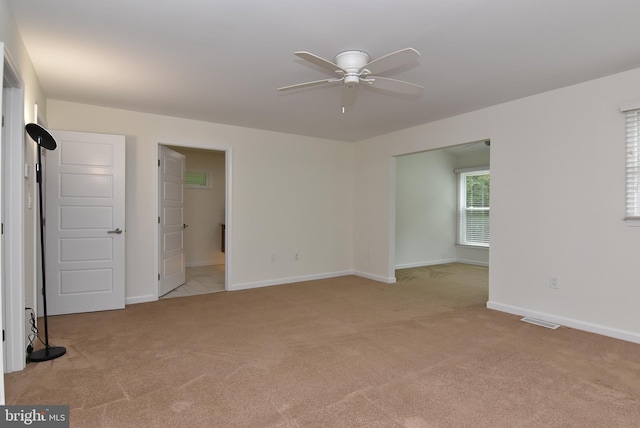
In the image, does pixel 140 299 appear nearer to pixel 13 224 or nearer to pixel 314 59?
pixel 13 224

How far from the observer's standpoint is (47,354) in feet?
8.96

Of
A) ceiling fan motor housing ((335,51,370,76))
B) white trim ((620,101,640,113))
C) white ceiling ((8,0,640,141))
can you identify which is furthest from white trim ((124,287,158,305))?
white trim ((620,101,640,113))

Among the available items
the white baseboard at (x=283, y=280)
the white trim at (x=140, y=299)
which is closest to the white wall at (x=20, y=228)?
the white trim at (x=140, y=299)

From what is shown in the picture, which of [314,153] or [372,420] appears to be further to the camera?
[314,153]

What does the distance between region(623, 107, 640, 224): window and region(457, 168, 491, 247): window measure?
4125mm

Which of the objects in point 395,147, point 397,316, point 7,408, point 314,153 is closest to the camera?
point 7,408

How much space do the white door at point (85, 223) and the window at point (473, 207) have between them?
6504mm

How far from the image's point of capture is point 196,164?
24.7 ft

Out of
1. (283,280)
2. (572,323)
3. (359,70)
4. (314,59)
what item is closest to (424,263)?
(283,280)

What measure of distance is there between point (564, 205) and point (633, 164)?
64 centimetres

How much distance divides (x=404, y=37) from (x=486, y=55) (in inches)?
30.6

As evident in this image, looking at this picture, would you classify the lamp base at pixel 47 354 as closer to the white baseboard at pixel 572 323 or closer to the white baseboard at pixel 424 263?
the white baseboard at pixel 572 323

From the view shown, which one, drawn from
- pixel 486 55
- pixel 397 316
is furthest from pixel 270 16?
pixel 397 316

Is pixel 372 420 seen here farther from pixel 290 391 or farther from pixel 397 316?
pixel 397 316
